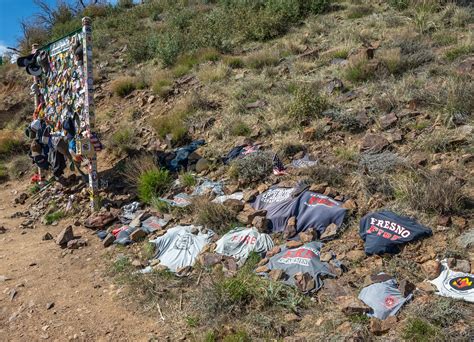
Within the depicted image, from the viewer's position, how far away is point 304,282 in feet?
11.9

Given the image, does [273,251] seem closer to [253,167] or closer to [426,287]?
[426,287]

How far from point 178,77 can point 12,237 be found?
5644 millimetres

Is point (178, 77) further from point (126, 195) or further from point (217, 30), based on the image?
point (126, 195)

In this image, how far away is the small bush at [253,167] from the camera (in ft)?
18.5

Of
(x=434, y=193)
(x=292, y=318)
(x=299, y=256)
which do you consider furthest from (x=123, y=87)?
(x=292, y=318)

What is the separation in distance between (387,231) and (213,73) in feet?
20.8

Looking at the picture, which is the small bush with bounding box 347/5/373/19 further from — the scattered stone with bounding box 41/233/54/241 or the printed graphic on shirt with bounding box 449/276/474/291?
the printed graphic on shirt with bounding box 449/276/474/291

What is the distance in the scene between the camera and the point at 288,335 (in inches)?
127

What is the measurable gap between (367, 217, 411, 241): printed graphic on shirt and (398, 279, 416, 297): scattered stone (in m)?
0.55

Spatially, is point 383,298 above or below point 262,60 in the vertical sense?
below

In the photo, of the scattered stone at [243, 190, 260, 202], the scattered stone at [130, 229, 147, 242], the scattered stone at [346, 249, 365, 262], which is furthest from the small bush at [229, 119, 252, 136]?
the scattered stone at [346, 249, 365, 262]

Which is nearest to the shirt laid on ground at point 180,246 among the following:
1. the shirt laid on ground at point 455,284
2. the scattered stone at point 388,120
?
the shirt laid on ground at point 455,284

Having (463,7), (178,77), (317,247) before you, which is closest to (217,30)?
(178,77)

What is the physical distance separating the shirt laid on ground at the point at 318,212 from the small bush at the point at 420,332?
1506mm
